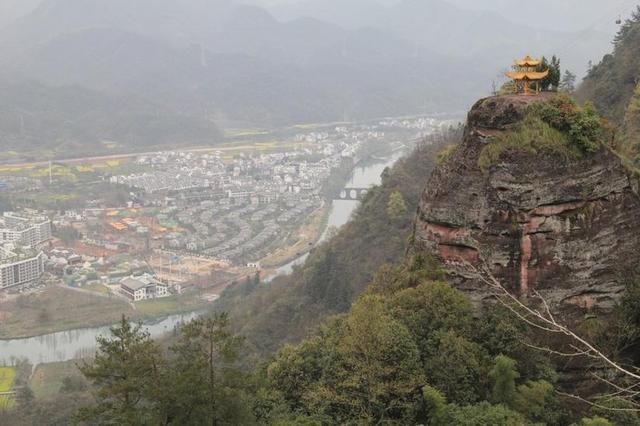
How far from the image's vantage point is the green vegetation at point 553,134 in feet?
28.1

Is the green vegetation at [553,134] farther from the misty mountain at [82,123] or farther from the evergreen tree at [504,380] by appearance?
the misty mountain at [82,123]

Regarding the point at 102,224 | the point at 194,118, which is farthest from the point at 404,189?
the point at 194,118

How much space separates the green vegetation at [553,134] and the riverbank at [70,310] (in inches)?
717

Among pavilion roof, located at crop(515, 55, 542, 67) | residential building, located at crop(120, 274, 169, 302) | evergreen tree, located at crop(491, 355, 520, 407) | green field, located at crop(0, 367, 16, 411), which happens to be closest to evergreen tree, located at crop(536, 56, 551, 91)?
pavilion roof, located at crop(515, 55, 542, 67)

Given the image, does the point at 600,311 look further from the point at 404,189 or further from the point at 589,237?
the point at 404,189

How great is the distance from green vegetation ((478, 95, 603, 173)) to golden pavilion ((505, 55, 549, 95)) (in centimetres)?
70

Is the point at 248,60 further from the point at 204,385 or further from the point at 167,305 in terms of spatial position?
the point at 204,385

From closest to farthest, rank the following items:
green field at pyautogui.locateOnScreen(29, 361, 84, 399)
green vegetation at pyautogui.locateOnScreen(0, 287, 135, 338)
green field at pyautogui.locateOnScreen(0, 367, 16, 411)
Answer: green field at pyautogui.locateOnScreen(0, 367, 16, 411) < green field at pyautogui.locateOnScreen(29, 361, 84, 399) < green vegetation at pyautogui.locateOnScreen(0, 287, 135, 338)

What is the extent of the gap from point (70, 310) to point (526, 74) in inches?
812

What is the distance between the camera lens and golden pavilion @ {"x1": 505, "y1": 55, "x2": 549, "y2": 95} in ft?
→ 31.2

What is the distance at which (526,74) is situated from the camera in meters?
9.55

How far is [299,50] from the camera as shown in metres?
124

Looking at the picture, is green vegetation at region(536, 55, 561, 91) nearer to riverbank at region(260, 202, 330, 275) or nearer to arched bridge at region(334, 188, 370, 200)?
riverbank at region(260, 202, 330, 275)

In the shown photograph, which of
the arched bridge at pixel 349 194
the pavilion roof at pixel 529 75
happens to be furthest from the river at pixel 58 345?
the arched bridge at pixel 349 194
